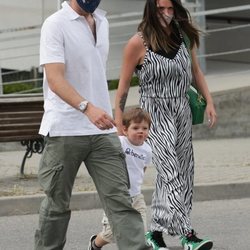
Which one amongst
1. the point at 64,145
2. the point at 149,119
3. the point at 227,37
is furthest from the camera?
the point at 227,37

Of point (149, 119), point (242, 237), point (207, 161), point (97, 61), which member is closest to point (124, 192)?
point (97, 61)

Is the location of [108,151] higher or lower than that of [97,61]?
lower

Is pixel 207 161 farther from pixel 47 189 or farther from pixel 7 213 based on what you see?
pixel 47 189

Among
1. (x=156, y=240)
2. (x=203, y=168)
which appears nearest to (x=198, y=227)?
(x=156, y=240)

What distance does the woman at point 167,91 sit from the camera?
7398 mm

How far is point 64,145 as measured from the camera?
611cm

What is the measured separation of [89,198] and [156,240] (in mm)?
2015

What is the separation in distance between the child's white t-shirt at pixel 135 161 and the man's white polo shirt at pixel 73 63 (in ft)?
3.54

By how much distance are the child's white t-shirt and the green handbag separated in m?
0.54

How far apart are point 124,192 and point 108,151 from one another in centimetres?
26

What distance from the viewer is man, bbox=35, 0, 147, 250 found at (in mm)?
6043

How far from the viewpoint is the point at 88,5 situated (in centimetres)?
606

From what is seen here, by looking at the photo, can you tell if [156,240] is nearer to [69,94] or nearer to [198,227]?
[198,227]

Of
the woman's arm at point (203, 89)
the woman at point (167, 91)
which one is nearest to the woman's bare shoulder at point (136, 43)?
the woman at point (167, 91)
